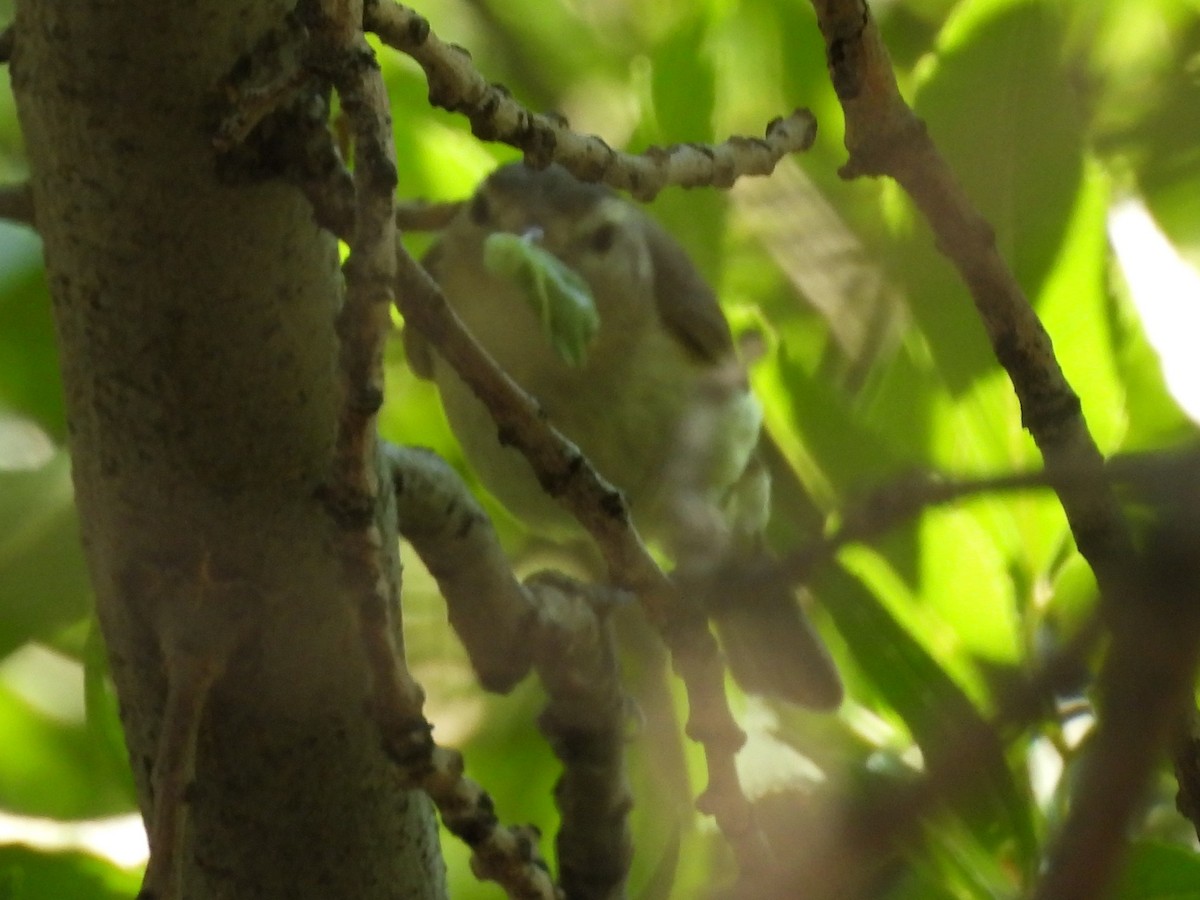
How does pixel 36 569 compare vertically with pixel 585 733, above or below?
above

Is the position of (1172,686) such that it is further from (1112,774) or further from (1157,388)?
(1157,388)

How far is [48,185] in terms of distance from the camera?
41 centimetres

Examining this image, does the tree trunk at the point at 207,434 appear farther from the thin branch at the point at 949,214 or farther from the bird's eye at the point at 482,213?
the bird's eye at the point at 482,213

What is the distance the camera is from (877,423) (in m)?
0.65

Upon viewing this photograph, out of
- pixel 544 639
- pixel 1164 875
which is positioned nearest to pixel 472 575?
pixel 544 639

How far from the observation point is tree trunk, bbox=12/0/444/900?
39 centimetres

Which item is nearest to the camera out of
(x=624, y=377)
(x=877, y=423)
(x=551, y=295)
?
(x=551, y=295)

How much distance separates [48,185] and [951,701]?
0.36m

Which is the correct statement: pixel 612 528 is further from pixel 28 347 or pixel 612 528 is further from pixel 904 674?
pixel 28 347

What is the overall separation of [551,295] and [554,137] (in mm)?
74

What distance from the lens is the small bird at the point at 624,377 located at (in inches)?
36.9

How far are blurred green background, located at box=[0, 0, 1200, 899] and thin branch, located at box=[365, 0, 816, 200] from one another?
11 centimetres

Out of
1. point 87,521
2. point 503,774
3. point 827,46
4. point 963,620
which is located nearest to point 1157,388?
point 963,620

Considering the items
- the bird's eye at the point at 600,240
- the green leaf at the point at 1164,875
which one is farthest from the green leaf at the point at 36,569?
the bird's eye at the point at 600,240
